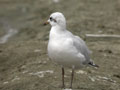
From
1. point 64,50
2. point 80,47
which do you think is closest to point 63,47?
point 64,50

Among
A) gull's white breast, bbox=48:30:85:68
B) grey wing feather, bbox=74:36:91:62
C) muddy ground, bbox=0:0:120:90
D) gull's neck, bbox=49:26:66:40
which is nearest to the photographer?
gull's white breast, bbox=48:30:85:68

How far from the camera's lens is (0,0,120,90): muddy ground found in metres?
8.34

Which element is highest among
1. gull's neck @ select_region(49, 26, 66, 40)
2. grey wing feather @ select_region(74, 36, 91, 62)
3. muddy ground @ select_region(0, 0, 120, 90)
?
gull's neck @ select_region(49, 26, 66, 40)

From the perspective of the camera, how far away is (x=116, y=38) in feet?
42.1

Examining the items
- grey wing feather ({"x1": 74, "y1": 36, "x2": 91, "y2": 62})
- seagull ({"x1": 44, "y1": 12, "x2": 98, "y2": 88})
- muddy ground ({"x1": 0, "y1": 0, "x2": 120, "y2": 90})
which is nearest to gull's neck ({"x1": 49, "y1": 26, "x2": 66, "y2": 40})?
seagull ({"x1": 44, "y1": 12, "x2": 98, "y2": 88})

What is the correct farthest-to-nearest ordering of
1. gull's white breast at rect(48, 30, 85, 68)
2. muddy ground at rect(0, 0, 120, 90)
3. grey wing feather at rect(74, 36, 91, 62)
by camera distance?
muddy ground at rect(0, 0, 120, 90), grey wing feather at rect(74, 36, 91, 62), gull's white breast at rect(48, 30, 85, 68)

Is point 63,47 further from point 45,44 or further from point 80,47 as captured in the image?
point 45,44

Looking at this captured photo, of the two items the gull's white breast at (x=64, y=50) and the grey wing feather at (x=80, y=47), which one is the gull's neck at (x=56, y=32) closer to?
the gull's white breast at (x=64, y=50)

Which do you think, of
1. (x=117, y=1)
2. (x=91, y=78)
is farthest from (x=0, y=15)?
(x=91, y=78)

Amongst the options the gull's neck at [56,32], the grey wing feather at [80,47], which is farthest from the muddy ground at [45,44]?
the gull's neck at [56,32]

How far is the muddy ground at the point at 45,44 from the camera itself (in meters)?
8.34

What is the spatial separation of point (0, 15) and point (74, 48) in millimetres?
12985

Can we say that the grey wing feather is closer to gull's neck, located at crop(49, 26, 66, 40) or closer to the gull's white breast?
the gull's white breast

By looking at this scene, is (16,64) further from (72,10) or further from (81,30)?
(72,10)
